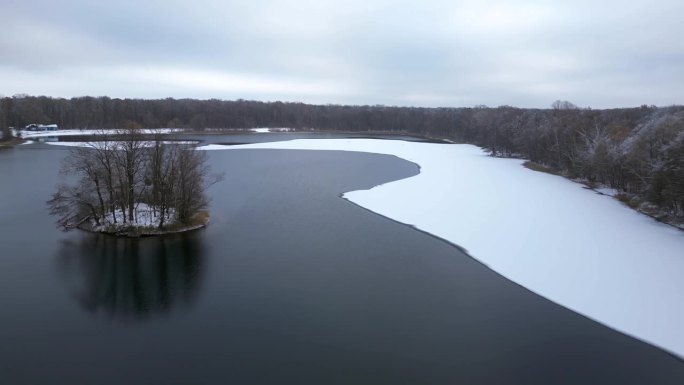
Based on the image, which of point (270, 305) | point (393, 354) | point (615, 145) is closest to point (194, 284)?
point (270, 305)

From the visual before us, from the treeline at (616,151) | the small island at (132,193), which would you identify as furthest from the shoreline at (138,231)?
the treeline at (616,151)

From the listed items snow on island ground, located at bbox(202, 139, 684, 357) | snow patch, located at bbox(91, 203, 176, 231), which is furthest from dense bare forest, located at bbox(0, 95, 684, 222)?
snow patch, located at bbox(91, 203, 176, 231)

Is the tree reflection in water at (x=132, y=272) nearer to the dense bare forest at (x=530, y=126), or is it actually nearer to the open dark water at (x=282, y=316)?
the open dark water at (x=282, y=316)

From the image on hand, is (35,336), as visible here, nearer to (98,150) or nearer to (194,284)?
Answer: (194,284)

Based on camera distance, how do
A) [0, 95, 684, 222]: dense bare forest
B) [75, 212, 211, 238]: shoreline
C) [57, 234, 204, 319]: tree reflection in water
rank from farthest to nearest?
[0, 95, 684, 222]: dense bare forest, [75, 212, 211, 238]: shoreline, [57, 234, 204, 319]: tree reflection in water

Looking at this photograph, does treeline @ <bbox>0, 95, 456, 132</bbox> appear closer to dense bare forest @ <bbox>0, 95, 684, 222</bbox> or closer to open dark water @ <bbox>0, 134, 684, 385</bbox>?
dense bare forest @ <bbox>0, 95, 684, 222</bbox>
